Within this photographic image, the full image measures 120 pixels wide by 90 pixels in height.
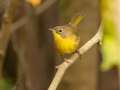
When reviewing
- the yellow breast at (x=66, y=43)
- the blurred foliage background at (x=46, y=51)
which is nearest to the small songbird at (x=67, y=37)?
the yellow breast at (x=66, y=43)

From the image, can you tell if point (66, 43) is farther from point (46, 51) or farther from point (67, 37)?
point (46, 51)

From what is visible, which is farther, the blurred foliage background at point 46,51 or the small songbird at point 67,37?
the blurred foliage background at point 46,51

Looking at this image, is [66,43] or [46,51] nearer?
[66,43]

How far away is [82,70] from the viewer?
1.74 m

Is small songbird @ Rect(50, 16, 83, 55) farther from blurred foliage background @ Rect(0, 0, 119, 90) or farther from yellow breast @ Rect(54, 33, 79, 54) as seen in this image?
blurred foliage background @ Rect(0, 0, 119, 90)

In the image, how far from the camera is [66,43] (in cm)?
144

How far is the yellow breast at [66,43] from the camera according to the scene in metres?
1.42

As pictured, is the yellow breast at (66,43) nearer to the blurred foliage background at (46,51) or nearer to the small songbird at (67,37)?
the small songbird at (67,37)

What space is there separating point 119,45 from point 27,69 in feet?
1.11

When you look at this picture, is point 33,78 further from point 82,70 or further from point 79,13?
point 79,13

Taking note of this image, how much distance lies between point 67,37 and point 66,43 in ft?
0.12

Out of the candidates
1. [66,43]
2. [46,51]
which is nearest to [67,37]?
[66,43]

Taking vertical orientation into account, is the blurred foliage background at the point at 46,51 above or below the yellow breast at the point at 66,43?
below

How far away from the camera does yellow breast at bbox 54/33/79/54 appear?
142 cm
